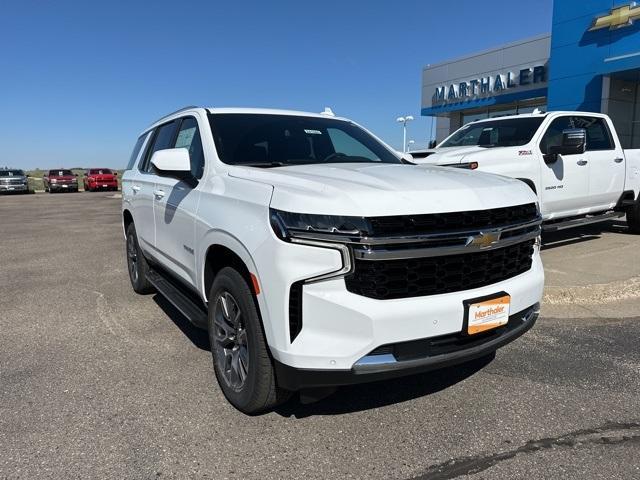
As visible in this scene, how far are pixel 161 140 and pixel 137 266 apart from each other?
1558 millimetres

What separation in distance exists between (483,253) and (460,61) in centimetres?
2326

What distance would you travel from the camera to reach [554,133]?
7.68m

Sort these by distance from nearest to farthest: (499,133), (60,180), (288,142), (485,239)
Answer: (485,239), (288,142), (499,133), (60,180)

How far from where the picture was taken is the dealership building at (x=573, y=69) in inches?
605

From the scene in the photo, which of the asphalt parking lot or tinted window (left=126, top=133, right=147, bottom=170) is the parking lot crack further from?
tinted window (left=126, top=133, right=147, bottom=170)

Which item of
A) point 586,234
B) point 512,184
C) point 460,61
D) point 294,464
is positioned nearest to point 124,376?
point 294,464

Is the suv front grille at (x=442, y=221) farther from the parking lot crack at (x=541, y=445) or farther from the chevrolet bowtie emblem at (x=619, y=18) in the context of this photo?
the chevrolet bowtie emblem at (x=619, y=18)

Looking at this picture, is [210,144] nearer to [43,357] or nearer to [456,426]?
[43,357]

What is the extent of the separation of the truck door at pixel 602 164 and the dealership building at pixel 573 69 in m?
7.99

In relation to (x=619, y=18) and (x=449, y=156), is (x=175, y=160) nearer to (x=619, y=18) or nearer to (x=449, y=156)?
(x=449, y=156)

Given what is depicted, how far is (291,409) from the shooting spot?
3258 millimetres

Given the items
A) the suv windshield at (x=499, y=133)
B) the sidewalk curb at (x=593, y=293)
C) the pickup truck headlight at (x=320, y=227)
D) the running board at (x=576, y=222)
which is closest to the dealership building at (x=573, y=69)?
the running board at (x=576, y=222)

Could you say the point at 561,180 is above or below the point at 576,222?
above

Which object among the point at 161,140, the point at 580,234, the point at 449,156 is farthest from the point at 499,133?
the point at 161,140
